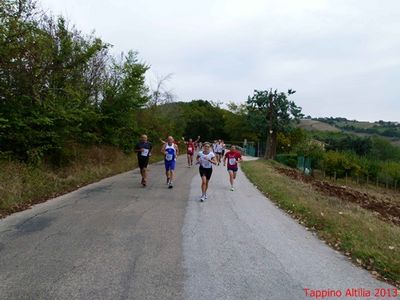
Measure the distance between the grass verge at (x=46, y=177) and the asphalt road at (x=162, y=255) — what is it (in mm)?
668

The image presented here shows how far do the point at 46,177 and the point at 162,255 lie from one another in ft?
24.9

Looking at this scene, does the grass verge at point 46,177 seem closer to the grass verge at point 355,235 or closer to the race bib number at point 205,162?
the race bib number at point 205,162

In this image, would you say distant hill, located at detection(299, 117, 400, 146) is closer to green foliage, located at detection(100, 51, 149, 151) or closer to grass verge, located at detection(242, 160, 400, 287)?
green foliage, located at detection(100, 51, 149, 151)

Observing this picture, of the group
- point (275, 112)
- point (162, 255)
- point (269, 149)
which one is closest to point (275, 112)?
point (275, 112)

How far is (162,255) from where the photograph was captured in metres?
5.54

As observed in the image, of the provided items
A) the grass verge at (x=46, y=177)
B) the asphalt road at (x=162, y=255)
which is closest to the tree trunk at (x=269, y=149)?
the grass verge at (x=46, y=177)

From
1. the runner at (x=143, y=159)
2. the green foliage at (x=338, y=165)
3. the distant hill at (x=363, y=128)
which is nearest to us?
the runner at (x=143, y=159)

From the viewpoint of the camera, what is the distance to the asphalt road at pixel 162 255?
14.4 feet

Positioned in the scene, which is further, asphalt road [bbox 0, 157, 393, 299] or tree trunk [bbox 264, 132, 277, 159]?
tree trunk [bbox 264, 132, 277, 159]

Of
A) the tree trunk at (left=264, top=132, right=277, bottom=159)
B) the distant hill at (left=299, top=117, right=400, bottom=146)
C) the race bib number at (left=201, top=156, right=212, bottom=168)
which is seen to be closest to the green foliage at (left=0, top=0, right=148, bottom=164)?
the race bib number at (left=201, top=156, right=212, bottom=168)

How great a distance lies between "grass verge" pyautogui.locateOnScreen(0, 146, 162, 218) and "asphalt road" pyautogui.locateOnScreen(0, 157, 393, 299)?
67cm

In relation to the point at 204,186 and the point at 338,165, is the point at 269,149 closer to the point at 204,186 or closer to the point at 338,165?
the point at 338,165

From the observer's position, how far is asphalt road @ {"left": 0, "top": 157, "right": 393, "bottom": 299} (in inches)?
173

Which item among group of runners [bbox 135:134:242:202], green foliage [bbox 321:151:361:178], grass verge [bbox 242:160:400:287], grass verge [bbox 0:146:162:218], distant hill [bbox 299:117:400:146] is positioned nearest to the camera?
grass verge [bbox 242:160:400:287]
